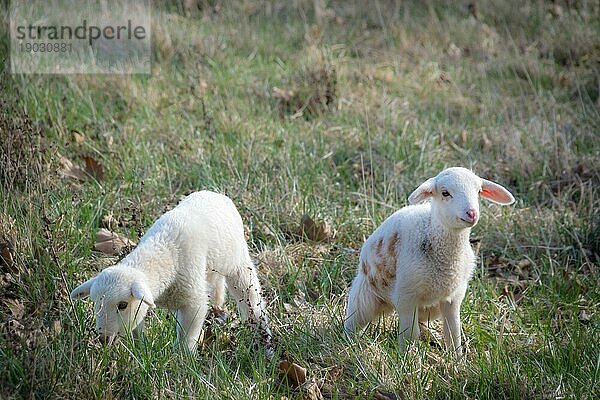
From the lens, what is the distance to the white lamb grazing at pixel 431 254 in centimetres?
398

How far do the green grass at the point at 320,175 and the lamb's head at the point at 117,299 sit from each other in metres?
0.09

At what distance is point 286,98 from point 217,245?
133 inches

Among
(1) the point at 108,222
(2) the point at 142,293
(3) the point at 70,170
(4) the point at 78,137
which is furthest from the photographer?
(4) the point at 78,137

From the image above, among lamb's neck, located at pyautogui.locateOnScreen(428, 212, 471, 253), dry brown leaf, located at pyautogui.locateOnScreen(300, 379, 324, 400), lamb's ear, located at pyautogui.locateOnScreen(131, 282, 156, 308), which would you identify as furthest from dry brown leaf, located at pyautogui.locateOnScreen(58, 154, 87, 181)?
lamb's neck, located at pyautogui.locateOnScreen(428, 212, 471, 253)

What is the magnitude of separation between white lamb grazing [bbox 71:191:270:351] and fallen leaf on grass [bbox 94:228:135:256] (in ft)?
2.47

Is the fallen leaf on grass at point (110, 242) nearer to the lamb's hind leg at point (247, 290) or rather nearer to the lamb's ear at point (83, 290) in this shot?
the lamb's hind leg at point (247, 290)

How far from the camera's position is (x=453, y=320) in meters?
4.22

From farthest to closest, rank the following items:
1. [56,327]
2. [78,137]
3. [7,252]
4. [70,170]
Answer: [78,137] < [70,170] < [7,252] < [56,327]

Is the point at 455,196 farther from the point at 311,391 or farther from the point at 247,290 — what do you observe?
the point at 247,290

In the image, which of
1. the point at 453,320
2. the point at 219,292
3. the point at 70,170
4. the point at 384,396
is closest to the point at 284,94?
the point at 70,170

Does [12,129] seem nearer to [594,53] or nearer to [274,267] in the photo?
[274,267]

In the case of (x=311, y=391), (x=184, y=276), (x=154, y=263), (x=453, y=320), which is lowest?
(x=311, y=391)

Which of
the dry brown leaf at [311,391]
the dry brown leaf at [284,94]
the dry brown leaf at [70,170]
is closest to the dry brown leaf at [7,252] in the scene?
the dry brown leaf at [70,170]

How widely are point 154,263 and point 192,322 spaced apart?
36 cm
